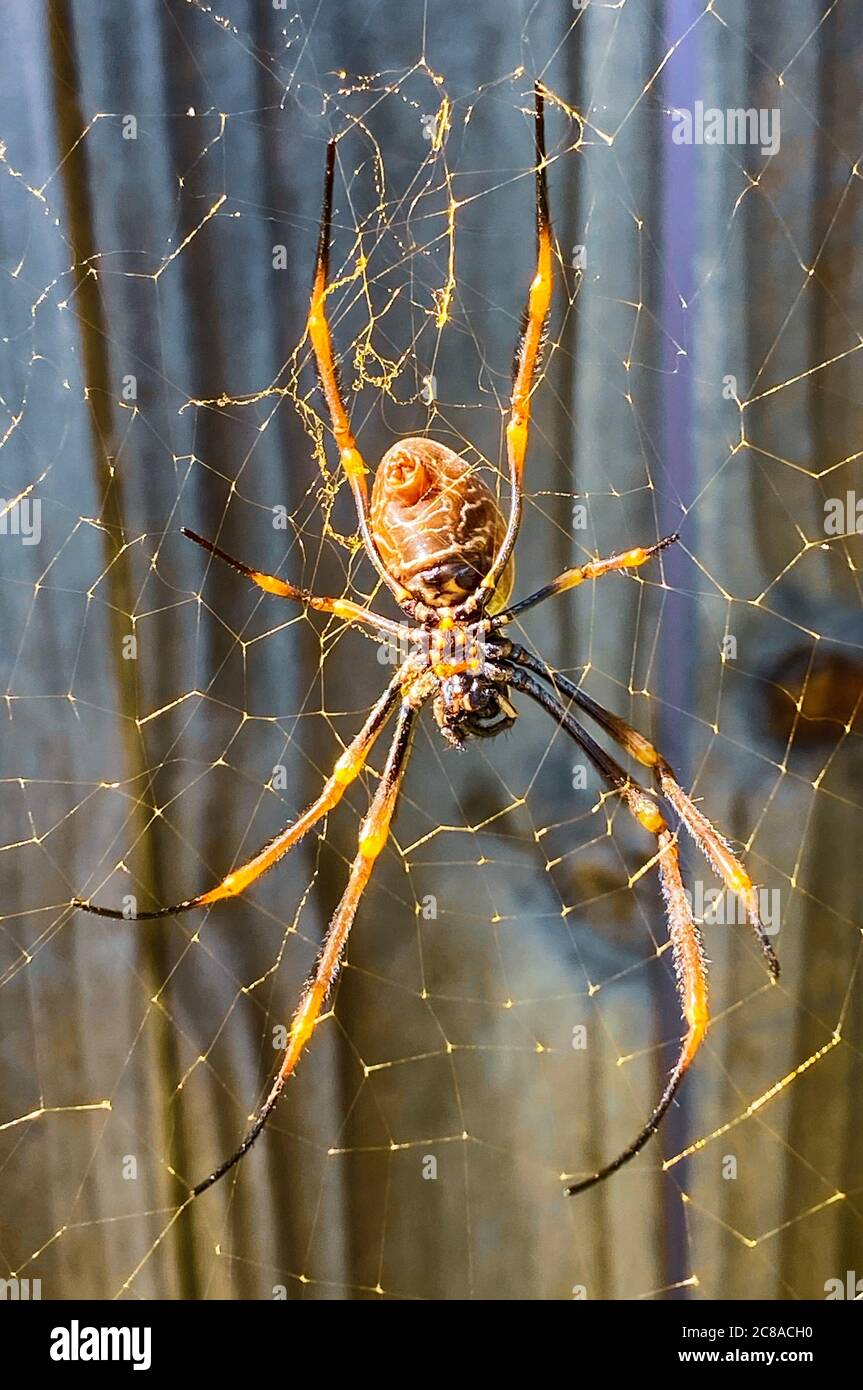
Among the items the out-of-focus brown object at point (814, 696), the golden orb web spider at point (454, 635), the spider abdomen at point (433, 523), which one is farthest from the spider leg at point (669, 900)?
the out-of-focus brown object at point (814, 696)

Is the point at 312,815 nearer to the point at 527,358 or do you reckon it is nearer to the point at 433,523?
the point at 433,523

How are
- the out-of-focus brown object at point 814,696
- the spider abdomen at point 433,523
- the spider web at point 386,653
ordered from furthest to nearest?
the out-of-focus brown object at point 814,696, the spider web at point 386,653, the spider abdomen at point 433,523

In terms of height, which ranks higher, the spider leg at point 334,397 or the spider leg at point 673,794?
the spider leg at point 334,397

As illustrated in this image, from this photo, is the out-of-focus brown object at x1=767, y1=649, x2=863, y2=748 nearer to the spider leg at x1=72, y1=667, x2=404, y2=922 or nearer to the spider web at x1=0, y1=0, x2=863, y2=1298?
the spider web at x1=0, y1=0, x2=863, y2=1298

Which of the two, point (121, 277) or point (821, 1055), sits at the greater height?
point (121, 277)

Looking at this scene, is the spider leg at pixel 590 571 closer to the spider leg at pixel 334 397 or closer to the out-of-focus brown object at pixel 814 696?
the spider leg at pixel 334 397

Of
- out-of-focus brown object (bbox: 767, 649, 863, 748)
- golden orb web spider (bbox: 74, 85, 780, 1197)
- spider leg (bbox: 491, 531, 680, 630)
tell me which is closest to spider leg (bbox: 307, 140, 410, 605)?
golden orb web spider (bbox: 74, 85, 780, 1197)

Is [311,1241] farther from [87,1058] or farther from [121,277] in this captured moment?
[121,277]
